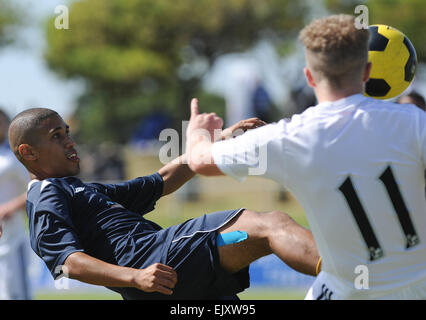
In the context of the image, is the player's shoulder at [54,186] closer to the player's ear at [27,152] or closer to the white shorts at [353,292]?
the player's ear at [27,152]

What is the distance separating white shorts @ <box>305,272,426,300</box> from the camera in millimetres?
3391

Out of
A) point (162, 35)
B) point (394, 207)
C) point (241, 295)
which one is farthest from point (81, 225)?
point (162, 35)

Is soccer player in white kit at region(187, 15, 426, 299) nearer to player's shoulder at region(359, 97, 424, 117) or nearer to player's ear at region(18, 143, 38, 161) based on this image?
player's shoulder at region(359, 97, 424, 117)

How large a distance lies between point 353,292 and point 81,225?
5.66ft

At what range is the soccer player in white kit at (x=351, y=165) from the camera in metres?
3.27

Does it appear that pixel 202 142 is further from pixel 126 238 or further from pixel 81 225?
pixel 81 225

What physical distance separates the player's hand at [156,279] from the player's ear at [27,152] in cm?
127

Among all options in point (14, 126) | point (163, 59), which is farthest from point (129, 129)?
point (14, 126)

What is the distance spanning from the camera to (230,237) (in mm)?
4070

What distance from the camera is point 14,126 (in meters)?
4.63

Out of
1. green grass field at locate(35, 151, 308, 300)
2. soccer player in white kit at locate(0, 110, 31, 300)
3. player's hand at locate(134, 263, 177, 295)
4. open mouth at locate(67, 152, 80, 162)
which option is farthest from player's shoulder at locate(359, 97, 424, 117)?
green grass field at locate(35, 151, 308, 300)

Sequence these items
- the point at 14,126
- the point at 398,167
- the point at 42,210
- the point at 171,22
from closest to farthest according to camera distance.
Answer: the point at 398,167 → the point at 42,210 → the point at 14,126 → the point at 171,22
